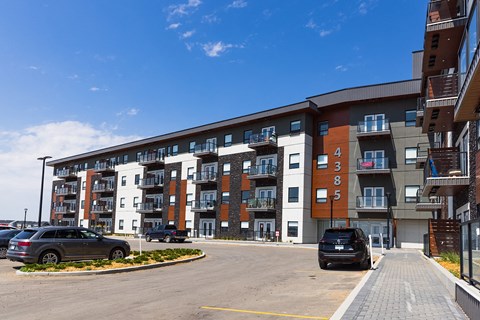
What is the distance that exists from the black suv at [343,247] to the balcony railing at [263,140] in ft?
90.9

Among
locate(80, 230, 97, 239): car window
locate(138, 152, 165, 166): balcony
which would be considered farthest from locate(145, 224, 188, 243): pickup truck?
locate(80, 230, 97, 239): car window

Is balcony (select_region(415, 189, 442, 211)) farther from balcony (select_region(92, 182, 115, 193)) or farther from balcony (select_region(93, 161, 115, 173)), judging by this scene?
balcony (select_region(93, 161, 115, 173))

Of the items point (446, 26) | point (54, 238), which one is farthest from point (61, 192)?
point (446, 26)

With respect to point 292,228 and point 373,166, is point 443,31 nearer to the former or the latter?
point 373,166

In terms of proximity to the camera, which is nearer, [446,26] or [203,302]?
[203,302]

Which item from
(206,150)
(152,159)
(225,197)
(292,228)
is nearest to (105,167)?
(152,159)

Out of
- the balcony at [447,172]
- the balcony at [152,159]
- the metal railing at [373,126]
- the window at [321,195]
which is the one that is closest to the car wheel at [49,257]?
the balcony at [447,172]

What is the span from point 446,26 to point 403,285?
11.7 meters

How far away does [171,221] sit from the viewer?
5597 cm

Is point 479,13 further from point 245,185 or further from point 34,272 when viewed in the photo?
point 245,185

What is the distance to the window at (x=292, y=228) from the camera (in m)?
42.6

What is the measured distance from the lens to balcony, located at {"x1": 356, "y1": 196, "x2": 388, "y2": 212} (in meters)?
39.2

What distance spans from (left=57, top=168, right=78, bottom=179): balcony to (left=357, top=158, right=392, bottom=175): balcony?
53025mm

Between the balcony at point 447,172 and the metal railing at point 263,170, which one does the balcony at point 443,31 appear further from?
the metal railing at point 263,170
